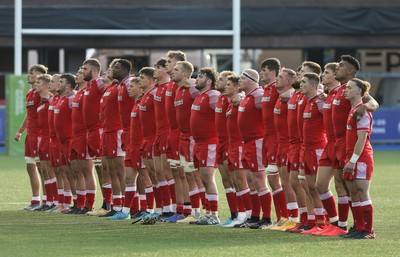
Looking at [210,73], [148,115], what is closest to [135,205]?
[148,115]

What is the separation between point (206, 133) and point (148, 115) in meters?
1.07

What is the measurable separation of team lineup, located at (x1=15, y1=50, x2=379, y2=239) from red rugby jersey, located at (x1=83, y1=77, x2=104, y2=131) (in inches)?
0.5

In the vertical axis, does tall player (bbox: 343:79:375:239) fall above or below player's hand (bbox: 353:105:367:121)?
below

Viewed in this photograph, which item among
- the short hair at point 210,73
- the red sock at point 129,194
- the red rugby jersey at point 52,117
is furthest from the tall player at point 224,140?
the red rugby jersey at point 52,117

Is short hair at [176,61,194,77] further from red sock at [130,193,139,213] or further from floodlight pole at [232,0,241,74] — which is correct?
floodlight pole at [232,0,241,74]

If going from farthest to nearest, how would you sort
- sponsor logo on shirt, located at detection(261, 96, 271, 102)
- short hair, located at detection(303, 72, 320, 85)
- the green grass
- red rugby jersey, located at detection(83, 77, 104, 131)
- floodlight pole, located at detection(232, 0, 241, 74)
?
1. floodlight pole, located at detection(232, 0, 241, 74)
2. red rugby jersey, located at detection(83, 77, 104, 131)
3. sponsor logo on shirt, located at detection(261, 96, 271, 102)
4. short hair, located at detection(303, 72, 320, 85)
5. the green grass

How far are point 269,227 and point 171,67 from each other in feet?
8.72

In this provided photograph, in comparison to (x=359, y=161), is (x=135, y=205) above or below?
below

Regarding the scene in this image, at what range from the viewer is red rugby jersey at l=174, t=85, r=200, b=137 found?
1555cm

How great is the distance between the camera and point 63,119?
57.1 ft

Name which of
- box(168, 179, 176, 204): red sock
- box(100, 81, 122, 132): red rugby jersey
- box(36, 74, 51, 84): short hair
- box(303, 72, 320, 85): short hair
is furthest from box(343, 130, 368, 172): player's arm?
box(36, 74, 51, 84): short hair

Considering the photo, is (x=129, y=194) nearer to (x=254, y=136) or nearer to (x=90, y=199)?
(x=90, y=199)

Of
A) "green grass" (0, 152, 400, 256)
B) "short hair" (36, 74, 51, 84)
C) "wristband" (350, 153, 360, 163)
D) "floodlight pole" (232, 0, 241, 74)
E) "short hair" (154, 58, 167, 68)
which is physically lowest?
"green grass" (0, 152, 400, 256)

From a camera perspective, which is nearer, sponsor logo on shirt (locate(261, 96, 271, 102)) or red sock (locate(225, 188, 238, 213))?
sponsor logo on shirt (locate(261, 96, 271, 102))
